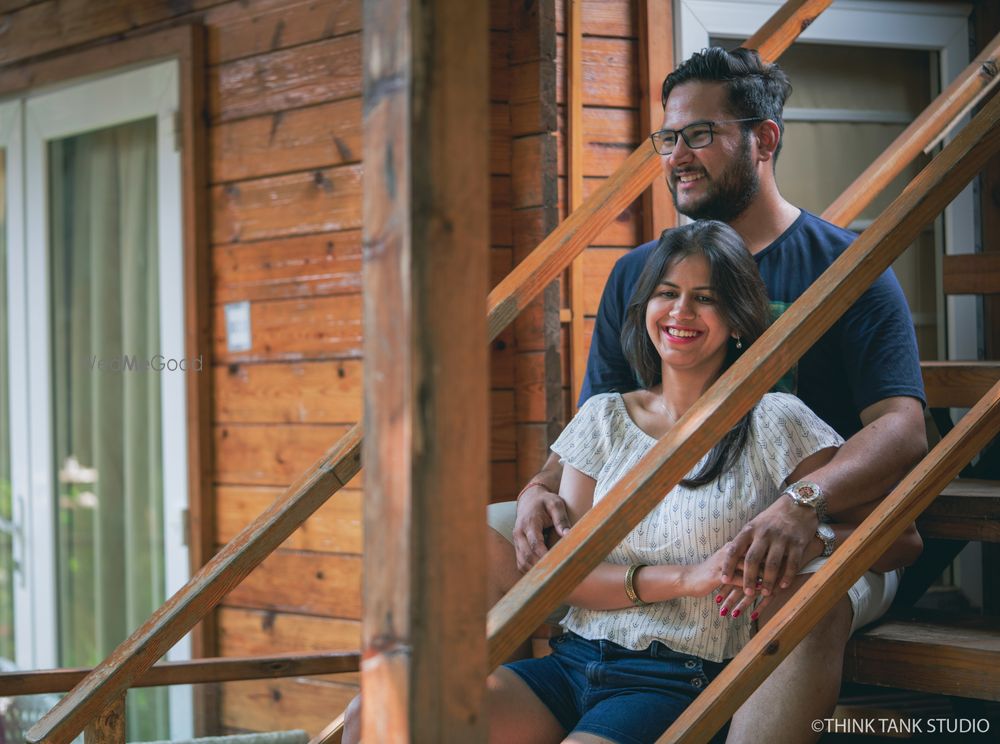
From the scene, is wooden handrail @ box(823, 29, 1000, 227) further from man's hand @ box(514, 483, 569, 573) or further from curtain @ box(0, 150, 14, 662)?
curtain @ box(0, 150, 14, 662)

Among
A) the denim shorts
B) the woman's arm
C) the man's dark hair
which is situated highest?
the man's dark hair

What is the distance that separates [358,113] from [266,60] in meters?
0.39

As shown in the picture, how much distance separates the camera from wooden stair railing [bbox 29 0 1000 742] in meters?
1.82

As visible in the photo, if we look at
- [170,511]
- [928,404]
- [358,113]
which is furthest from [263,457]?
[928,404]

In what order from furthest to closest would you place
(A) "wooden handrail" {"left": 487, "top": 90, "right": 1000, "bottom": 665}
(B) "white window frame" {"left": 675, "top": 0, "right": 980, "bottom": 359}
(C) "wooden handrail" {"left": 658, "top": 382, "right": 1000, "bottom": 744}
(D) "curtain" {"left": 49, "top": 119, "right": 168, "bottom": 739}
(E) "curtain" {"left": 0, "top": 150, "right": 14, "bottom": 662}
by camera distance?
(E) "curtain" {"left": 0, "top": 150, "right": 14, "bottom": 662} < (D) "curtain" {"left": 49, "top": 119, "right": 168, "bottom": 739} < (B) "white window frame" {"left": 675, "top": 0, "right": 980, "bottom": 359} < (C) "wooden handrail" {"left": 658, "top": 382, "right": 1000, "bottom": 744} < (A) "wooden handrail" {"left": 487, "top": 90, "right": 1000, "bottom": 665}

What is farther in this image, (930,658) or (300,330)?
(300,330)

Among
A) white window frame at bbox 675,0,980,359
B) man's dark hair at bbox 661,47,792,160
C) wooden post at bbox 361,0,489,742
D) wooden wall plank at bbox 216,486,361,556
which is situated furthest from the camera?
white window frame at bbox 675,0,980,359

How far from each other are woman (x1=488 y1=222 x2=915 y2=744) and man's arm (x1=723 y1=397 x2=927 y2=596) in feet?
0.13

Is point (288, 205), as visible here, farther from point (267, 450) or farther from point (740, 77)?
point (740, 77)

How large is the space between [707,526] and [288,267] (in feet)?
5.95

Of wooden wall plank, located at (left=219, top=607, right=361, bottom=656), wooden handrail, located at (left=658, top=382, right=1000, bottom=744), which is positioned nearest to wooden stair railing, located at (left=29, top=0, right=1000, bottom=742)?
wooden handrail, located at (left=658, top=382, right=1000, bottom=744)

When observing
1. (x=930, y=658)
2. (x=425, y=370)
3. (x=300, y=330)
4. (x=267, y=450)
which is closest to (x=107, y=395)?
(x=267, y=450)

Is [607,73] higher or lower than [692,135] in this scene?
higher

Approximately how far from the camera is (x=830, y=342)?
218 cm
